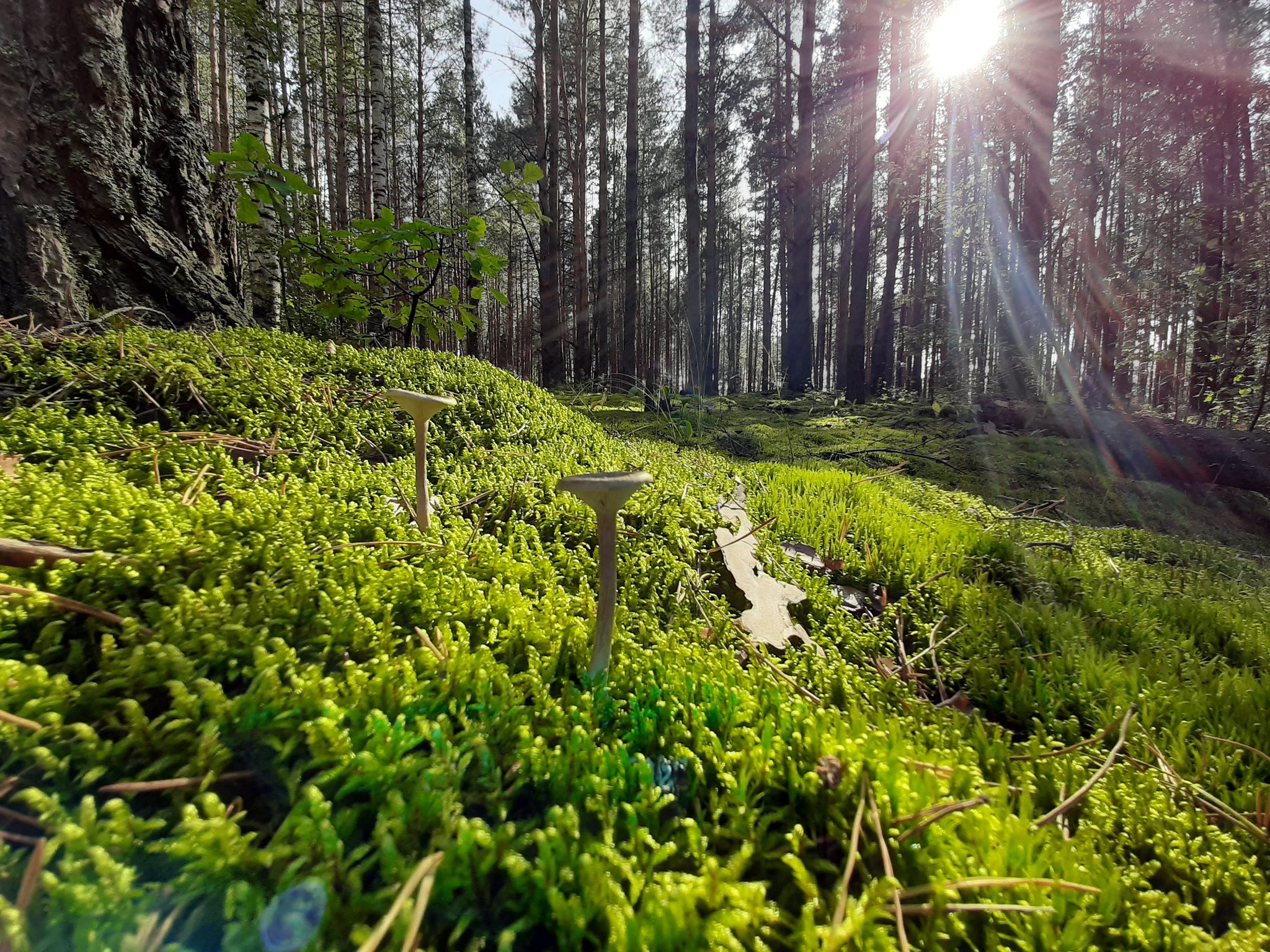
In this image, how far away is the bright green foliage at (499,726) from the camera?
77cm

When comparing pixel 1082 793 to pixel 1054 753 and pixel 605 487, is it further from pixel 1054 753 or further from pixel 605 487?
pixel 605 487

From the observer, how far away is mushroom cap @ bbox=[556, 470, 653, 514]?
1221mm

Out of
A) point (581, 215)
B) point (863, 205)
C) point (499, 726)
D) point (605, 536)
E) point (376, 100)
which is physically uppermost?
point (581, 215)

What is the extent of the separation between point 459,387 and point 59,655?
246 cm

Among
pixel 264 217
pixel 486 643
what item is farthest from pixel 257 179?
pixel 264 217

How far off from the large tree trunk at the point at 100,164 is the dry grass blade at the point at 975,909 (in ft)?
13.1

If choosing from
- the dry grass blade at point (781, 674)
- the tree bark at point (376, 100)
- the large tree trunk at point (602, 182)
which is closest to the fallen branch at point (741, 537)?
the dry grass blade at point (781, 674)

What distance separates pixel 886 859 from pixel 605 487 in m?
0.84

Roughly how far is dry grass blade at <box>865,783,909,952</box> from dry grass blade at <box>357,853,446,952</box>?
2.23ft

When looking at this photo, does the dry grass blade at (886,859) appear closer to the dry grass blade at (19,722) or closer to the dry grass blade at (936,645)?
the dry grass blade at (936,645)

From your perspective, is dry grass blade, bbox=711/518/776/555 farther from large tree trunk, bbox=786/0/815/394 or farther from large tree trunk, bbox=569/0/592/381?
large tree trunk, bbox=569/0/592/381

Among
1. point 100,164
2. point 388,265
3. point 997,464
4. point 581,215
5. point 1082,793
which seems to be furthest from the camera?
point 581,215

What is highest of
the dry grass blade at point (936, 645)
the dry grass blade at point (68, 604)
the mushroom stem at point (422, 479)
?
the mushroom stem at point (422, 479)

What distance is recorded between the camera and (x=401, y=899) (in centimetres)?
73
